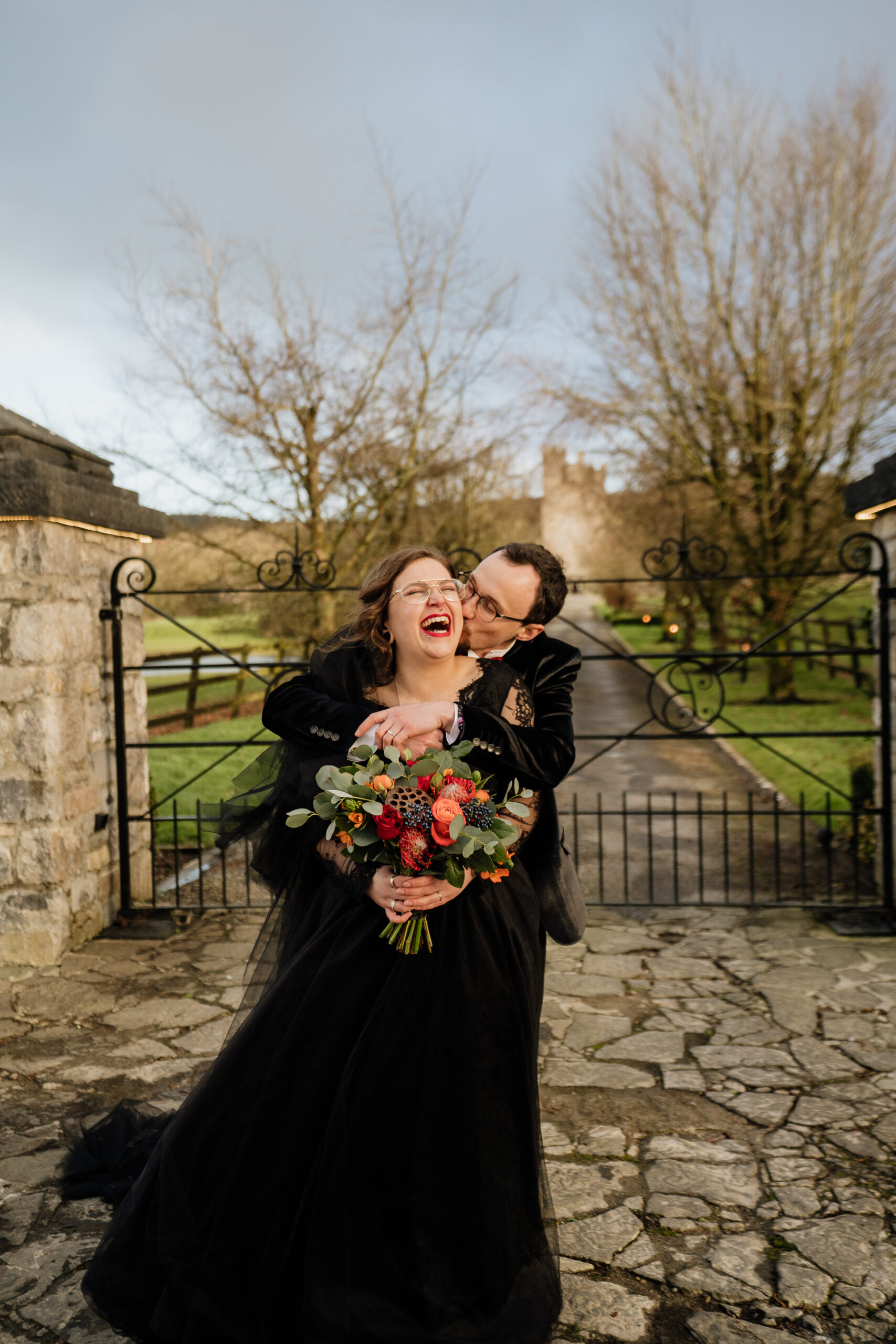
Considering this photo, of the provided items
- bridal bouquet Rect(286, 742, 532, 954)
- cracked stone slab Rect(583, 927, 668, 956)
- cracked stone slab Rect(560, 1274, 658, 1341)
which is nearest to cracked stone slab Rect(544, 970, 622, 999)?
cracked stone slab Rect(583, 927, 668, 956)

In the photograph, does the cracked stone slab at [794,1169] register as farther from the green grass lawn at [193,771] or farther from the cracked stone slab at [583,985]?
the green grass lawn at [193,771]

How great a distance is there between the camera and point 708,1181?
112 inches

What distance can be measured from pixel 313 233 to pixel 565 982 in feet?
31.9

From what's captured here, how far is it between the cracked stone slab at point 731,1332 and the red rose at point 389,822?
4.77 ft

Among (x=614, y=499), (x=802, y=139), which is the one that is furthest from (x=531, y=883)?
(x=614, y=499)

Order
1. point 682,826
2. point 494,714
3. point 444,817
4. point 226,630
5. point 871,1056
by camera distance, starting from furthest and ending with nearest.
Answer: point 226,630
point 682,826
point 871,1056
point 494,714
point 444,817

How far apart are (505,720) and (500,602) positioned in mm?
324

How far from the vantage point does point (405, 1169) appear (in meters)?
2.13

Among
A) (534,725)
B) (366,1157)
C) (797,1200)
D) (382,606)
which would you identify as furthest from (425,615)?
(797,1200)

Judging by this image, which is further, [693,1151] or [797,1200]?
[693,1151]

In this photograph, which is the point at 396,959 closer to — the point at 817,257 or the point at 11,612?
the point at 11,612

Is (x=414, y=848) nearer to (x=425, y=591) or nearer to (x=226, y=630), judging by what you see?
(x=425, y=591)

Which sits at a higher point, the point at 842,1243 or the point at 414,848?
the point at 414,848

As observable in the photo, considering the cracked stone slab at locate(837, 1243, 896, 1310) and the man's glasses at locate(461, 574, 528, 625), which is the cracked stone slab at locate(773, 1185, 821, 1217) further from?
the man's glasses at locate(461, 574, 528, 625)
